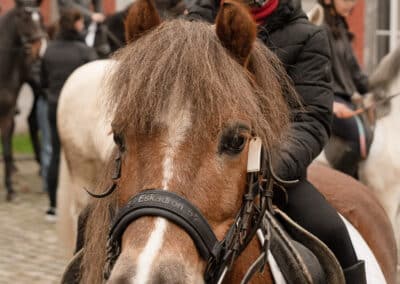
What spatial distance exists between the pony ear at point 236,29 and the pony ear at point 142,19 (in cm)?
26

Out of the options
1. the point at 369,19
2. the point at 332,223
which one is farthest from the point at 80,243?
the point at 369,19

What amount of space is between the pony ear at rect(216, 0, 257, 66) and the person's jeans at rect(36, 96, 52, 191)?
9914mm

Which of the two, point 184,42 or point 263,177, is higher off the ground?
point 184,42

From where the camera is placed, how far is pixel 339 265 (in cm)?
406

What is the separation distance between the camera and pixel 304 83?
404 cm

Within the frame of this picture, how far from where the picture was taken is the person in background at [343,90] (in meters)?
8.03

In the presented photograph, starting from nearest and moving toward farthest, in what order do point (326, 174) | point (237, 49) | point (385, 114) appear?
point (237, 49) → point (326, 174) → point (385, 114)

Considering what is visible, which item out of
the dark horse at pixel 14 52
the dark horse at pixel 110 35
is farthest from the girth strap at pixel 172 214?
the dark horse at pixel 14 52

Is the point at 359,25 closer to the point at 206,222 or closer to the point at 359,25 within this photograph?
the point at 359,25

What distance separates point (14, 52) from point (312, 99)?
9.65 m

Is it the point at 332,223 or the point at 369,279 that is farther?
the point at 369,279

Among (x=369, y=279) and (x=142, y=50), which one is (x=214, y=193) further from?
(x=369, y=279)

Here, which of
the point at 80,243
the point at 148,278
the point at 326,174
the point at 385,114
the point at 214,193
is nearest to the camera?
the point at 148,278

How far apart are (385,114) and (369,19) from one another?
24.7 feet
